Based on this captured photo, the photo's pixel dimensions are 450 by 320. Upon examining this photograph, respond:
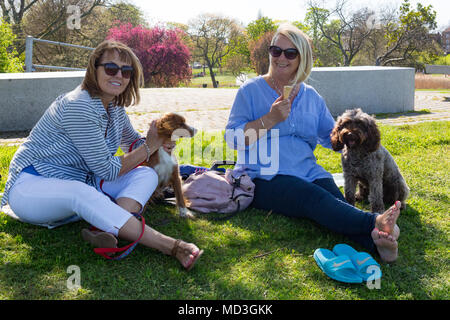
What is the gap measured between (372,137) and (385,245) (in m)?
1.19

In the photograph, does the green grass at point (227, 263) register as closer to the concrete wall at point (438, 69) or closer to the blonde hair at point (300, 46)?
the blonde hair at point (300, 46)

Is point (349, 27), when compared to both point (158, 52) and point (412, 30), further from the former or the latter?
point (158, 52)

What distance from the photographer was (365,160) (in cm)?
390

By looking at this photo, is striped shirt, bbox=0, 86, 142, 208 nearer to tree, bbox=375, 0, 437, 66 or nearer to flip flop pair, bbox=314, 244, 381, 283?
flip flop pair, bbox=314, 244, 381, 283

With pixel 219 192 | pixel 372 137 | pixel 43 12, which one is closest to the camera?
pixel 372 137

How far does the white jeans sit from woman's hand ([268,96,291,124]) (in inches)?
45.5

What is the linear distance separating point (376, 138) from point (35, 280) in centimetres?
300

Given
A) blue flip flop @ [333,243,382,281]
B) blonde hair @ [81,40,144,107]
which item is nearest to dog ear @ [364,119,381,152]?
blue flip flop @ [333,243,382,281]

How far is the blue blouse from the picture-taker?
3822 millimetres

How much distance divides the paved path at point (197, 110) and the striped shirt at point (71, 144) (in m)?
4.18

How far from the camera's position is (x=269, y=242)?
3398 millimetres

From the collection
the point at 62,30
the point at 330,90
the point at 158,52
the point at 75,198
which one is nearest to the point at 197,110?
the point at 330,90
